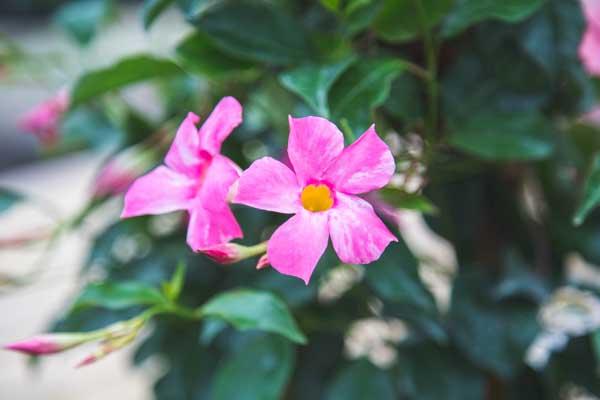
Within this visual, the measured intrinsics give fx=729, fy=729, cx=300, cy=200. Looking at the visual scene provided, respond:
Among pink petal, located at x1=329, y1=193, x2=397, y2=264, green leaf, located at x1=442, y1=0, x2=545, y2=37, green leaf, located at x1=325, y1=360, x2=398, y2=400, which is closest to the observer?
pink petal, located at x1=329, y1=193, x2=397, y2=264

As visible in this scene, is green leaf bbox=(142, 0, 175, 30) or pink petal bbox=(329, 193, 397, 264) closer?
pink petal bbox=(329, 193, 397, 264)

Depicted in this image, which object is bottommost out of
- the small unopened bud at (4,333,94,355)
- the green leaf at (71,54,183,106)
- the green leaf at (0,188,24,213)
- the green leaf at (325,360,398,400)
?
the green leaf at (325,360,398,400)

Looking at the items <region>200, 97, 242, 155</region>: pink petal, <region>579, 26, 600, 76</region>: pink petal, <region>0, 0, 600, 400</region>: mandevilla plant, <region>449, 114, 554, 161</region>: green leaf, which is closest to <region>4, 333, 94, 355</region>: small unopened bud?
<region>0, 0, 600, 400</region>: mandevilla plant

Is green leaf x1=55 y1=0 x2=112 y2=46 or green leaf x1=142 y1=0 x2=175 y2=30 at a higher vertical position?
green leaf x1=142 y1=0 x2=175 y2=30

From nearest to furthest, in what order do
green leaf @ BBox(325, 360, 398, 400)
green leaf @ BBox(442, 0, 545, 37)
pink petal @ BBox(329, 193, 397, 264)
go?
1. pink petal @ BBox(329, 193, 397, 264)
2. green leaf @ BBox(442, 0, 545, 37)
3. green leaf @ BBox(325, 360, 398, 400)

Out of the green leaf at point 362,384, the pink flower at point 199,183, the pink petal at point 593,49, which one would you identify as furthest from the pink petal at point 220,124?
the pink petal at point 593,49

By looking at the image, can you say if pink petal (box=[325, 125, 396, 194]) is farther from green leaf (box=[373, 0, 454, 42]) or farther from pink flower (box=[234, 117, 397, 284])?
green leaf (box=[373, 0, 454, 42])

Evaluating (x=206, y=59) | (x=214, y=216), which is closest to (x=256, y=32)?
(x=206, y=59)

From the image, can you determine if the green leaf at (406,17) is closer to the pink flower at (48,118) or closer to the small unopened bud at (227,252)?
the small unopened bud at (227,252)

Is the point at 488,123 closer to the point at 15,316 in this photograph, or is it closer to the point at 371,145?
the point at 371,145
